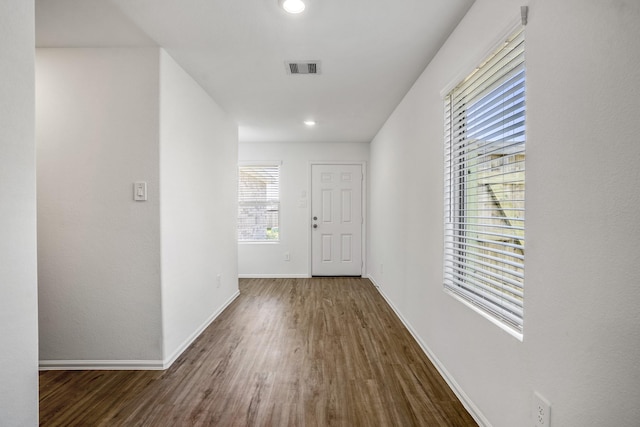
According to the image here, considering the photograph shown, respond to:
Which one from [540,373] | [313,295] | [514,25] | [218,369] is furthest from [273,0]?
[313,295]

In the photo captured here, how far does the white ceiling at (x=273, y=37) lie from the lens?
1805mm

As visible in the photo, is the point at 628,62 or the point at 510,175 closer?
the point at 628,62

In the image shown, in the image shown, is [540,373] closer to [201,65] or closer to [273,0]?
[273,0]

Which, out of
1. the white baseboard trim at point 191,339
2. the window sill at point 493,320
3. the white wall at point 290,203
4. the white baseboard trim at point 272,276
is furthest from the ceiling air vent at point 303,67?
the white baseboard trim at point 272,276

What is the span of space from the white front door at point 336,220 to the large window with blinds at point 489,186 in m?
3.26

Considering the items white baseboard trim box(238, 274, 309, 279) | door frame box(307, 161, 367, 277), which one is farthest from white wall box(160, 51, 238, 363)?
door frame box(307, 161, 367, 277)

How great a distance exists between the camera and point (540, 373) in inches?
47.3

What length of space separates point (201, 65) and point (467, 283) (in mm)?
2548

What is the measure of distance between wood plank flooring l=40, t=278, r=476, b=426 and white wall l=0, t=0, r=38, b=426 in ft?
2.47

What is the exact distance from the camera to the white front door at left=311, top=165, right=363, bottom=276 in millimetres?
5367

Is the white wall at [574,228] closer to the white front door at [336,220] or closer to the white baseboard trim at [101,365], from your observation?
the white baseboard trim at [101,365]

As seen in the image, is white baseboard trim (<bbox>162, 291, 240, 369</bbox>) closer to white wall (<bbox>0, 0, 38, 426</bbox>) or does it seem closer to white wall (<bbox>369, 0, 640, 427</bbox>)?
white wall (<bbox>0, 0, 38, 426</bbox>)

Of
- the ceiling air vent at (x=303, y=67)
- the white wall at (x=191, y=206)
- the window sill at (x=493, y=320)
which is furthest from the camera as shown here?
the ceiling air vent at (x=303, y=67)

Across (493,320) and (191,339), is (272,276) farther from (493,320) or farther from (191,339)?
(493,320)
